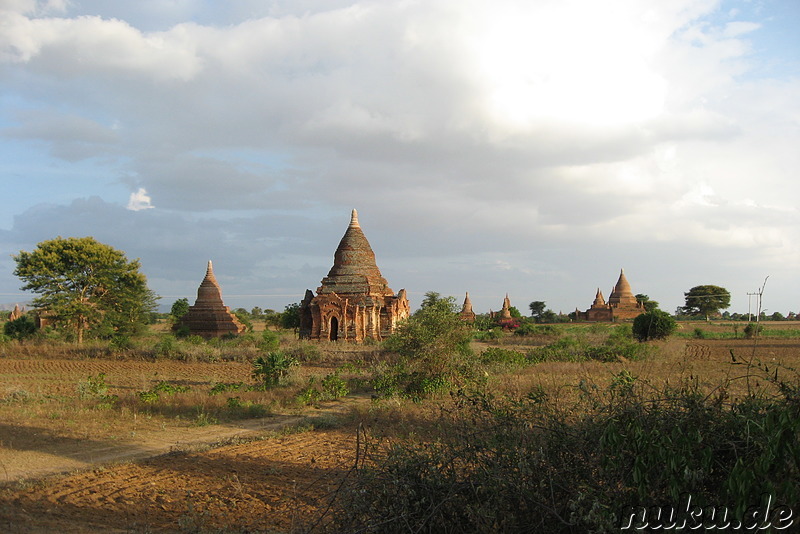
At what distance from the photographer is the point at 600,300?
62.9m

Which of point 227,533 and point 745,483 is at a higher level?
point 745,483

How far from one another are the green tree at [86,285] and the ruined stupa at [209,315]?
343 cm

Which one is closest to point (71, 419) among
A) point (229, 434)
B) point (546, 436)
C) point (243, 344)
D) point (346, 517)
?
point (229, 434)

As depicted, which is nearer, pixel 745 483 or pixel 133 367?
pixel 745 483

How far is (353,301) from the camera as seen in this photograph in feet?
87.5

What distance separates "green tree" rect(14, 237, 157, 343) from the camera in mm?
27391

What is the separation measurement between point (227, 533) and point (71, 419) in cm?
704

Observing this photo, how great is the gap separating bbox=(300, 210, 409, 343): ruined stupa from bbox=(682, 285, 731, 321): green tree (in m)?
44.6

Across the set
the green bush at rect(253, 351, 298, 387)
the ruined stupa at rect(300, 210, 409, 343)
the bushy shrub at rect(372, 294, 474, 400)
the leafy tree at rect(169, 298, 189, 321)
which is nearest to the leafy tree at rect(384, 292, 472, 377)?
the bushy shrub at rect(372, 294, 474, 400)

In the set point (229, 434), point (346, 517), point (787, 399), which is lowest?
point (229, 434)

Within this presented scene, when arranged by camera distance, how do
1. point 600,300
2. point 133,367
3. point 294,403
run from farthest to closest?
point 600,300 < point 133,367 < point 294,403

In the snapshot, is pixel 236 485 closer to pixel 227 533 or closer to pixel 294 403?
pixel 227 533

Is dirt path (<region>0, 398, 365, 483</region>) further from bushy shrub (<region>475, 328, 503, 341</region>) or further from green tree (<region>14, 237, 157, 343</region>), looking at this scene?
bushy shrub (<region>475, 328, 503, 341</region>)

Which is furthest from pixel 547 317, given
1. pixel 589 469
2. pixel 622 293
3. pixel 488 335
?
pixel 589 469
